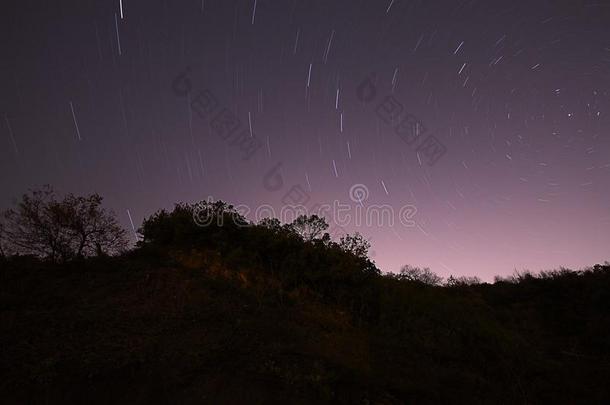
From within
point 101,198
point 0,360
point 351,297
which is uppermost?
point 101,198

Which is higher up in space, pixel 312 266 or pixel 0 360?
pixel 312 266

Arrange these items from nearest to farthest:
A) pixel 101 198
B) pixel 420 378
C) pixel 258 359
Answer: pixel 258 359
pixel 420 378
pixel 101 198

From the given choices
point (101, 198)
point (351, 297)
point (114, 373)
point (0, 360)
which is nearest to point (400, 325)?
point (351, 297)

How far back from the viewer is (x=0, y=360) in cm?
716

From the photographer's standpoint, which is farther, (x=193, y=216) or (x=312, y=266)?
→ (x=193, y=216)

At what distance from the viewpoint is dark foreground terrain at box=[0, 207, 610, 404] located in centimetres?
715

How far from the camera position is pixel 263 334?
9.06 m

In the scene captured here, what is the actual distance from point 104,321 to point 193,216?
652 cm

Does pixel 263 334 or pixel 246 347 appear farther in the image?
pixel 263 334

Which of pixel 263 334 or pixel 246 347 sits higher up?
pixel 263 334

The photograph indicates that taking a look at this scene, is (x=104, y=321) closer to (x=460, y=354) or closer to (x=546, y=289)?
(x=460, y=354)

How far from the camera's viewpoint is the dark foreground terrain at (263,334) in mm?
7152

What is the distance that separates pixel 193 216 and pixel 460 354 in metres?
10.9

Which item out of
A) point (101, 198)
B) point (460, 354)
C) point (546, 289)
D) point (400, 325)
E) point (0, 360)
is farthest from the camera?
point (546, 289)
